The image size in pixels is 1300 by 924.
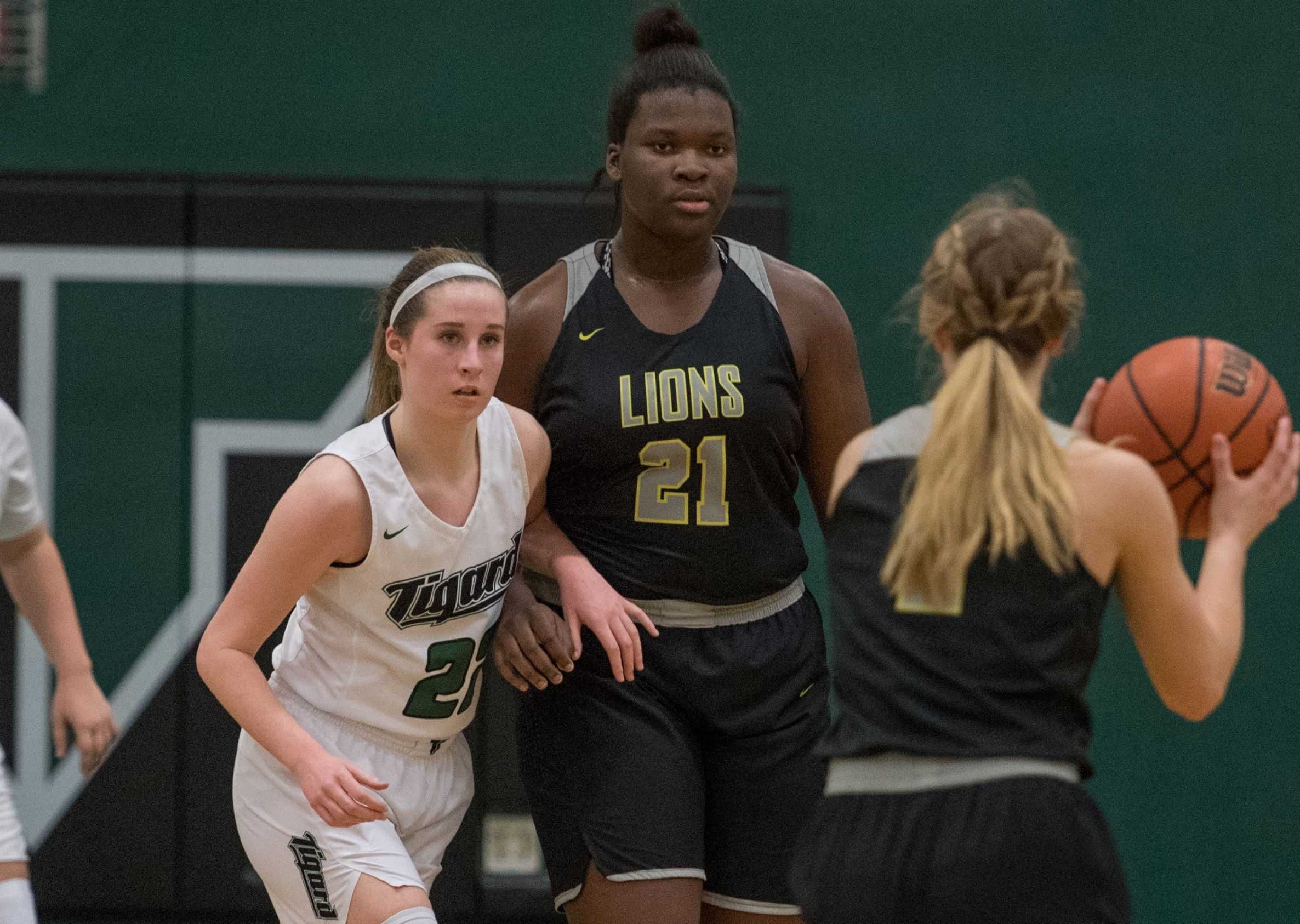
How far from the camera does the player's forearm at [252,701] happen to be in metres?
2.74

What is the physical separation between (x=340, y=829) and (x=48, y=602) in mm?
1065

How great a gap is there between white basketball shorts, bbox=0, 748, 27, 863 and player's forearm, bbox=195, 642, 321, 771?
706 millimetres

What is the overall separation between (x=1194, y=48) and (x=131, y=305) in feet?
11.1

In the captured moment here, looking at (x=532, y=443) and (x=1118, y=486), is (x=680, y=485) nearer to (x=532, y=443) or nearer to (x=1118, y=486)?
A: (x=532, y=443)

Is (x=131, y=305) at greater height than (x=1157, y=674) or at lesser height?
greater

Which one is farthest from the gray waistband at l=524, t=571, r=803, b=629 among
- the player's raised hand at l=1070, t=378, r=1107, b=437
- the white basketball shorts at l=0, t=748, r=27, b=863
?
the white basketball shorts at l=0, t=748, r=27, b=863

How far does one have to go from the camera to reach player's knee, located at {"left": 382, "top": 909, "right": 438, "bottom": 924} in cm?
272

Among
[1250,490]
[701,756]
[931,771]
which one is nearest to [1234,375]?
[1250,490]

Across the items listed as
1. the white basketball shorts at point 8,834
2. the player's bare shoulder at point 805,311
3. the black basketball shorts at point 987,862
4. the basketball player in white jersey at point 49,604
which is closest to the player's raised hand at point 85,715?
the basketball player in white jersey at point 49,604

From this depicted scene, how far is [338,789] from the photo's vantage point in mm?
2676

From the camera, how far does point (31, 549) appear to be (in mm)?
3490

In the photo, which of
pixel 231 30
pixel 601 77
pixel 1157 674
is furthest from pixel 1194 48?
pixel 1157 674

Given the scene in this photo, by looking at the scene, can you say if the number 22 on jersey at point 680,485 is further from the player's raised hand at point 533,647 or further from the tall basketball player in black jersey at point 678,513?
the player's raised hand at point 533,647

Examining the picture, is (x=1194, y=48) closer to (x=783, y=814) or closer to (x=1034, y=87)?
(x=1034, y=87)
